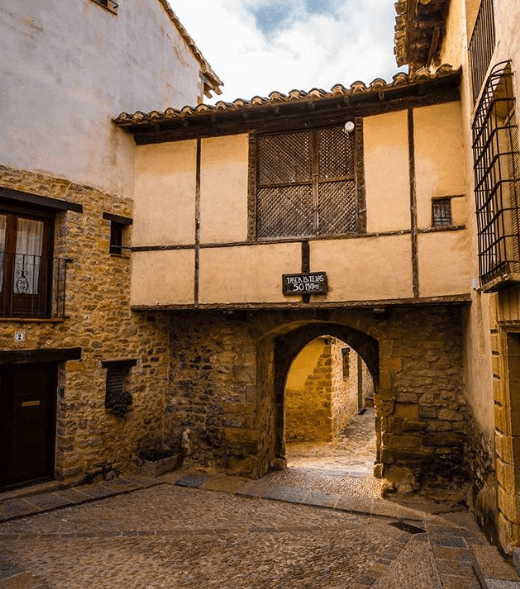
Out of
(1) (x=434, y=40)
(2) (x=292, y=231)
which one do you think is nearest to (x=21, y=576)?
(2) (x=292, y=231)

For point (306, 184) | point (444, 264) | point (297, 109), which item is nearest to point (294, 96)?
point (297, 109)

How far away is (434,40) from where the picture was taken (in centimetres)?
824

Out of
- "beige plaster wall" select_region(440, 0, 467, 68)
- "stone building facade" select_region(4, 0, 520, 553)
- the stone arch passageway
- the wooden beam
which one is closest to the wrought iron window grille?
"stone building facade" select_region(4, 0, 520, 553)

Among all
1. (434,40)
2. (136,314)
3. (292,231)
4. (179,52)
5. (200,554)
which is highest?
(179,52)

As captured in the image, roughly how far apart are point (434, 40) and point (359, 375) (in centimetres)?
1263

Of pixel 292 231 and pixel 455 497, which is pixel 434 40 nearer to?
pixel 292 231

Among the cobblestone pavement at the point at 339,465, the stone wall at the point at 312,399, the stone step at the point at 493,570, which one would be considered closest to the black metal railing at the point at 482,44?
the stone step at the point at 493,570

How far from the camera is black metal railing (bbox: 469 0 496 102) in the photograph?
16.5 ft

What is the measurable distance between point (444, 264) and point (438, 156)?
1.57 meters

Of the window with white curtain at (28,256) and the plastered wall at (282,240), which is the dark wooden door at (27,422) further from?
the plastered wall at (282,240)

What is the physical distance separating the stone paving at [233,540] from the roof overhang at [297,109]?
19.4 ft

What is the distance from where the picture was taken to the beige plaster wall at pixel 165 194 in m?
8.06

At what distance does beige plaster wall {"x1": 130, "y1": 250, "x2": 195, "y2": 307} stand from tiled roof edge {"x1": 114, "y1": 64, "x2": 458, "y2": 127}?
2.24m

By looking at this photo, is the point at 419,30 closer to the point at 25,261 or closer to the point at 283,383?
the point at 283,383
